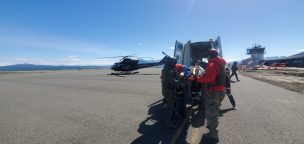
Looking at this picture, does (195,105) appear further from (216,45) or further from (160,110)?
(216,45)

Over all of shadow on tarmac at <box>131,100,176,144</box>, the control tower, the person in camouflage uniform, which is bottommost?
shadow on tarmac at <box>131,100,176,144</box>

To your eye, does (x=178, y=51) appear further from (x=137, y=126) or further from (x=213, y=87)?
(x=213, y=87)

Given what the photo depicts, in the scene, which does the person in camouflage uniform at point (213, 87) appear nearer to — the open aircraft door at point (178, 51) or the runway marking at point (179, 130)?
the runway marking at point (179, 130)

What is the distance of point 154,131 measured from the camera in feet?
16.7

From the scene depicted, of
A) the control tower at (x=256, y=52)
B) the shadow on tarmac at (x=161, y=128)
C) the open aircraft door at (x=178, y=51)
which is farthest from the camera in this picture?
the control tower at (x=256, y=52)

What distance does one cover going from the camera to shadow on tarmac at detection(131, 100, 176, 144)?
4.46m

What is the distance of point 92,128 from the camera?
5410mm

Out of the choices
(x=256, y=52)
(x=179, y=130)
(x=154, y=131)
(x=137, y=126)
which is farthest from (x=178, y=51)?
(x=256, y=52)

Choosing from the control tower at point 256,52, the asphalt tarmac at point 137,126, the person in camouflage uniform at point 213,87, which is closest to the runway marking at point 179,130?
the asphalt tarmac at point 137,126

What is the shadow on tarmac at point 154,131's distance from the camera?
4.46m

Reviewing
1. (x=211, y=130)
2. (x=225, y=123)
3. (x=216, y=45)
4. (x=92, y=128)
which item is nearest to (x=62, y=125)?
(x=92, y=128)

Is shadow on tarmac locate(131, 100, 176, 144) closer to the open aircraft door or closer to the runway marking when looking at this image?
the runway marking

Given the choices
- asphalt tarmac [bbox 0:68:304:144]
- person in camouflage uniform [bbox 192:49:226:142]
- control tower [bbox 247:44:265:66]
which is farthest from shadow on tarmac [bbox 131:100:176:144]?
control tower [bbox 247:44:265:66]

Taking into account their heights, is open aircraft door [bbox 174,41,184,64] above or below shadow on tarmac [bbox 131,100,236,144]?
above
